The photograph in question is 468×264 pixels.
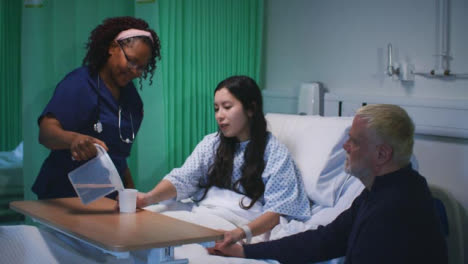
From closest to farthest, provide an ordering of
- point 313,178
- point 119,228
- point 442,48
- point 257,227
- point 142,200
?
point 119,228 < point 257,227 < point 142,200 < point 313,178 < point 442,48

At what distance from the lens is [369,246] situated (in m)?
1.62

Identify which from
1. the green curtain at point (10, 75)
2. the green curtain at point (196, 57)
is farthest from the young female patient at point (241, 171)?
the green curtain at point (10, 75)

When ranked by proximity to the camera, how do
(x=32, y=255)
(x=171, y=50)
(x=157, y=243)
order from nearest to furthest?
1. (x=157, y=243)
2. (x=32, y=255)
3. (x=171, y=50)

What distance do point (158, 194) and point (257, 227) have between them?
0.47 m

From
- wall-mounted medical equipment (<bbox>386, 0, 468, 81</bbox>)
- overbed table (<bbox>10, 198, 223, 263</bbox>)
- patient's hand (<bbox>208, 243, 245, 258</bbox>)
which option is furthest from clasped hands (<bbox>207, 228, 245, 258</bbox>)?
wall-mounted medical equipment (<bbox>386, 0, 468, 81</bbox>)

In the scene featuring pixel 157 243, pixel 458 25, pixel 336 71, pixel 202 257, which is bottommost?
pixel 202 257

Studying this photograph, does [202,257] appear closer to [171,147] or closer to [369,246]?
[369,246]

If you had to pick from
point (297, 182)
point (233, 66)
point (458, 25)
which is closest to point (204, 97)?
point (233, 66)

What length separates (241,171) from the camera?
253cm

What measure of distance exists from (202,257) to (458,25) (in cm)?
172

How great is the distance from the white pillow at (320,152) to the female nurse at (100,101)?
0.77 metres

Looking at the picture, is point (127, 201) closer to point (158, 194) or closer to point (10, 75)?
point (158, 194)

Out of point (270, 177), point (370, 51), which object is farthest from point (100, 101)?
point (370, 51)

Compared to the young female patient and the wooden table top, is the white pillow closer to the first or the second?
the young female patient
